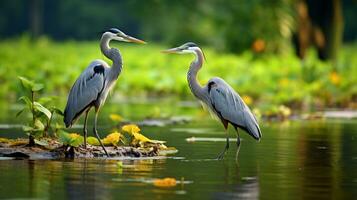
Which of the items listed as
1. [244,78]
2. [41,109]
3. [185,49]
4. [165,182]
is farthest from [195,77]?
[244,78]

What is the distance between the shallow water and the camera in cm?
866

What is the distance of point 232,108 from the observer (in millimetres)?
11742

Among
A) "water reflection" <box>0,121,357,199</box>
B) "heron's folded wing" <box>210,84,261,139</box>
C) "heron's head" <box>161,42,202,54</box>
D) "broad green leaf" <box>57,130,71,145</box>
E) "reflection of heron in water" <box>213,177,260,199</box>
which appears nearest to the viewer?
"reflection of heron in water" <box>213,177,260,199</box>

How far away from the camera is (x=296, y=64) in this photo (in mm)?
27516

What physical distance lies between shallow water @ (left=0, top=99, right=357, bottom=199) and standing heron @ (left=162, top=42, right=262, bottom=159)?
13.8 inches

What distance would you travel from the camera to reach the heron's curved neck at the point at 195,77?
39.8ft

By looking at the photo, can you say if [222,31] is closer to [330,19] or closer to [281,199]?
[330,19]

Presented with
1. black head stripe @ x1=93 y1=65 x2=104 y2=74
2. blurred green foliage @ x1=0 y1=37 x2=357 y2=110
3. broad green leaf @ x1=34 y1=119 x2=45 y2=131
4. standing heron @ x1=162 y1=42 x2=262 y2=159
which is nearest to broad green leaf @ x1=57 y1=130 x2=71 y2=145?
broad green leaf @ x1=34 y1=119 x2=45 y2=131

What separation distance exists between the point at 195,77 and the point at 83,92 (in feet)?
4.13

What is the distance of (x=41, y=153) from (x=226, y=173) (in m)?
2.10

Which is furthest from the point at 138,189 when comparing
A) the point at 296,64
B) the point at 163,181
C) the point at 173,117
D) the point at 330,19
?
the point at 330,19

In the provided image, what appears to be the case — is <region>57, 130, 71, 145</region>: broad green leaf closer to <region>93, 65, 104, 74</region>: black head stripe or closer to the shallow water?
the shallow water

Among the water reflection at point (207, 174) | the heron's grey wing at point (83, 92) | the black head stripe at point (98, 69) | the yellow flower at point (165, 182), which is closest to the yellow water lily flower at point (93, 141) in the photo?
the heron's grey wing at point (83, 92)

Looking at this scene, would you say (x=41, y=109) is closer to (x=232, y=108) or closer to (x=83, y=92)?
(x=83, y=92)
